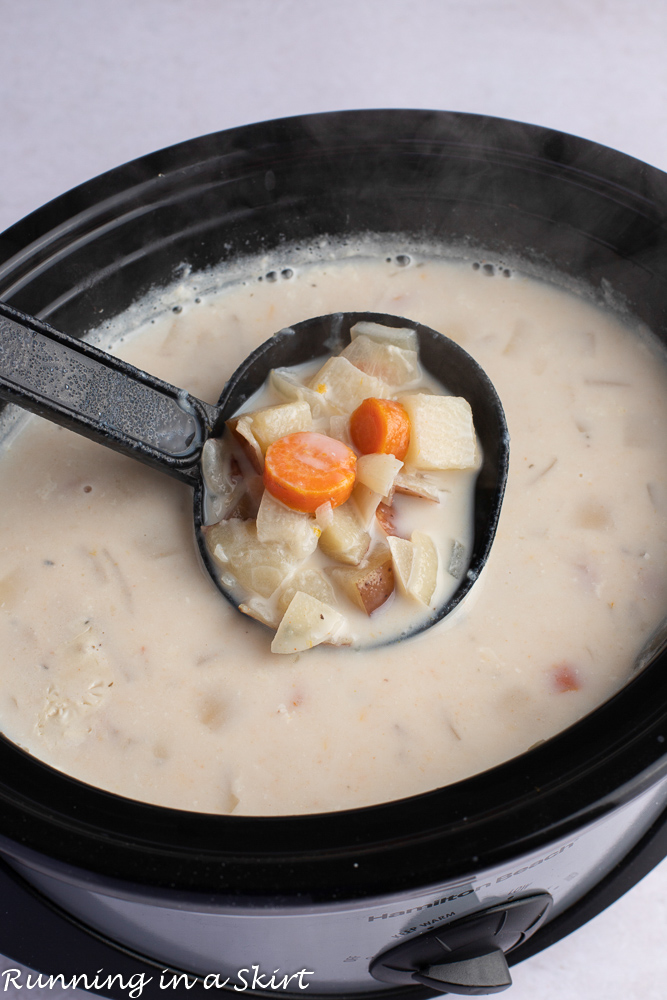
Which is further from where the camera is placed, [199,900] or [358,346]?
[358,346]

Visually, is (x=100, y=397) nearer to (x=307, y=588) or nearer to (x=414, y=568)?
(x=307, y=588)

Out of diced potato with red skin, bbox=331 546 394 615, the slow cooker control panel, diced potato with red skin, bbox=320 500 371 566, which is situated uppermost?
diced potato with red skin, bbox=320 500 371 566

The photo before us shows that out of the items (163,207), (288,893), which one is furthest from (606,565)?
(163,207)

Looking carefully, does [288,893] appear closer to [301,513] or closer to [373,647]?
[373,647]

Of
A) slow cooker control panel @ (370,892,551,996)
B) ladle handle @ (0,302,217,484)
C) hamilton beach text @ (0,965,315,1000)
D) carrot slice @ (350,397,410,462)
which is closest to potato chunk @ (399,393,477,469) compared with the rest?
carrot slice @ (350,397,410,462)

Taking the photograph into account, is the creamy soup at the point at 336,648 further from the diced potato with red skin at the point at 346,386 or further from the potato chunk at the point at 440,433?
the diced potato with red skin at the point at 346,386

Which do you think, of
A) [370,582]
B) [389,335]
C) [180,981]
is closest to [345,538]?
[370,582]

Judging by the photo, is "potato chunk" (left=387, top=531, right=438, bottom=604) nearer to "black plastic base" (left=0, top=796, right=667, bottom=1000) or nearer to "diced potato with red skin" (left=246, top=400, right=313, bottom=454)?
"diced potato with red skin" (left=246, top=400, right=313, bottom=454)

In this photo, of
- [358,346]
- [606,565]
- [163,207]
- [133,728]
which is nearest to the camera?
[133,728]
